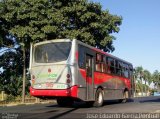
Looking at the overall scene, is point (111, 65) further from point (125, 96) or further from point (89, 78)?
point (125, 96)

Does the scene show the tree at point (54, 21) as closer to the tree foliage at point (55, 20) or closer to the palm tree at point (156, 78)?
the tree foliage at point (55, 20)

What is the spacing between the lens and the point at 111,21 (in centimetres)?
3161

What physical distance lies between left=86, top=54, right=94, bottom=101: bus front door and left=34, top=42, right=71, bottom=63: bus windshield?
1.82 metres

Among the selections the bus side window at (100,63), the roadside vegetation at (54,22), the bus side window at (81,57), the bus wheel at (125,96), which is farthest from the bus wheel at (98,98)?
the roadside vegetation at (54,22)

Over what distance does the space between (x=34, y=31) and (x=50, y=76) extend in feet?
32.8

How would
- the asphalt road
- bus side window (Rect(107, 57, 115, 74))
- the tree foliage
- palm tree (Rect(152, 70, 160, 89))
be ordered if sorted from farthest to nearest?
palm tree (Rect(152, 70, 160, 89)) → the tree foliage → bus side window (Rect(107, 57, 115, 74)) → the asphalt road

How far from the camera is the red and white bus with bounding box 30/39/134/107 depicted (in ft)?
59.0

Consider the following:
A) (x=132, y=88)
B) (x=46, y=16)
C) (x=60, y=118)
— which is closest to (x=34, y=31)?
(x=46, y=16)

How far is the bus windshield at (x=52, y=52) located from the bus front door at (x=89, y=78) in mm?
1825

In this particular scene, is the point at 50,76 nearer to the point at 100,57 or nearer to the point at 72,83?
the point at 72,83

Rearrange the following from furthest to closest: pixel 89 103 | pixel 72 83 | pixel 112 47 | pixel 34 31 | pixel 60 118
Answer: pixel 112 47, pixel 34 31, pixel 89 103, pixel 72 83, pixel 60 118

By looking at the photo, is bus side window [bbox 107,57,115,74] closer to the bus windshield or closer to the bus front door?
the bus front door

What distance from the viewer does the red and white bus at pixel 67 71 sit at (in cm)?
1797

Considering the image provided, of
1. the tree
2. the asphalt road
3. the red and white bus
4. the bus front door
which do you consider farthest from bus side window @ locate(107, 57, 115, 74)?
the tree
